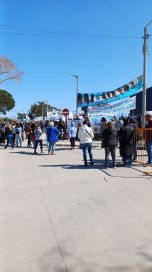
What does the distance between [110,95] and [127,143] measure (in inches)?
637

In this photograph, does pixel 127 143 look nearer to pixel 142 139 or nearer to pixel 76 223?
pixel 142 139

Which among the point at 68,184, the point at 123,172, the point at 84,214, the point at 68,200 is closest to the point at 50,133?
the point at 123,172

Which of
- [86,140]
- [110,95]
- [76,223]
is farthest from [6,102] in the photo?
[76,223]

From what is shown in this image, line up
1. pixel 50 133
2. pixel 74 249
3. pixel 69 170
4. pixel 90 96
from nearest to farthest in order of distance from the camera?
1. pixel 74 249
2. pixel 69 170
3. pixel 50 133
4. pixel 90 96

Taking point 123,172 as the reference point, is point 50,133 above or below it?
above

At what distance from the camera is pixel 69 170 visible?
42.8 feet

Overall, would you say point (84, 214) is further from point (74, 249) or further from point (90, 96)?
point (90, 96)

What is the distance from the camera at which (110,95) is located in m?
29.4

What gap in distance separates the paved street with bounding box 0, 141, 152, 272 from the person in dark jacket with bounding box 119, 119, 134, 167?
1.62 meters

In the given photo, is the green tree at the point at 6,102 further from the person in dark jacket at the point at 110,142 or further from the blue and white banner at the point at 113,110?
the person in dark jacket at the point at 110,142

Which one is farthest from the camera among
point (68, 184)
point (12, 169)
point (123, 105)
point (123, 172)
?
point (123, 105)

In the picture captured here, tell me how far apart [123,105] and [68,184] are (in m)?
17.1

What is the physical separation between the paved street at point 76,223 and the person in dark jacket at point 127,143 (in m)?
1.62

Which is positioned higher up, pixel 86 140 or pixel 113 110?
pixel 113 110
